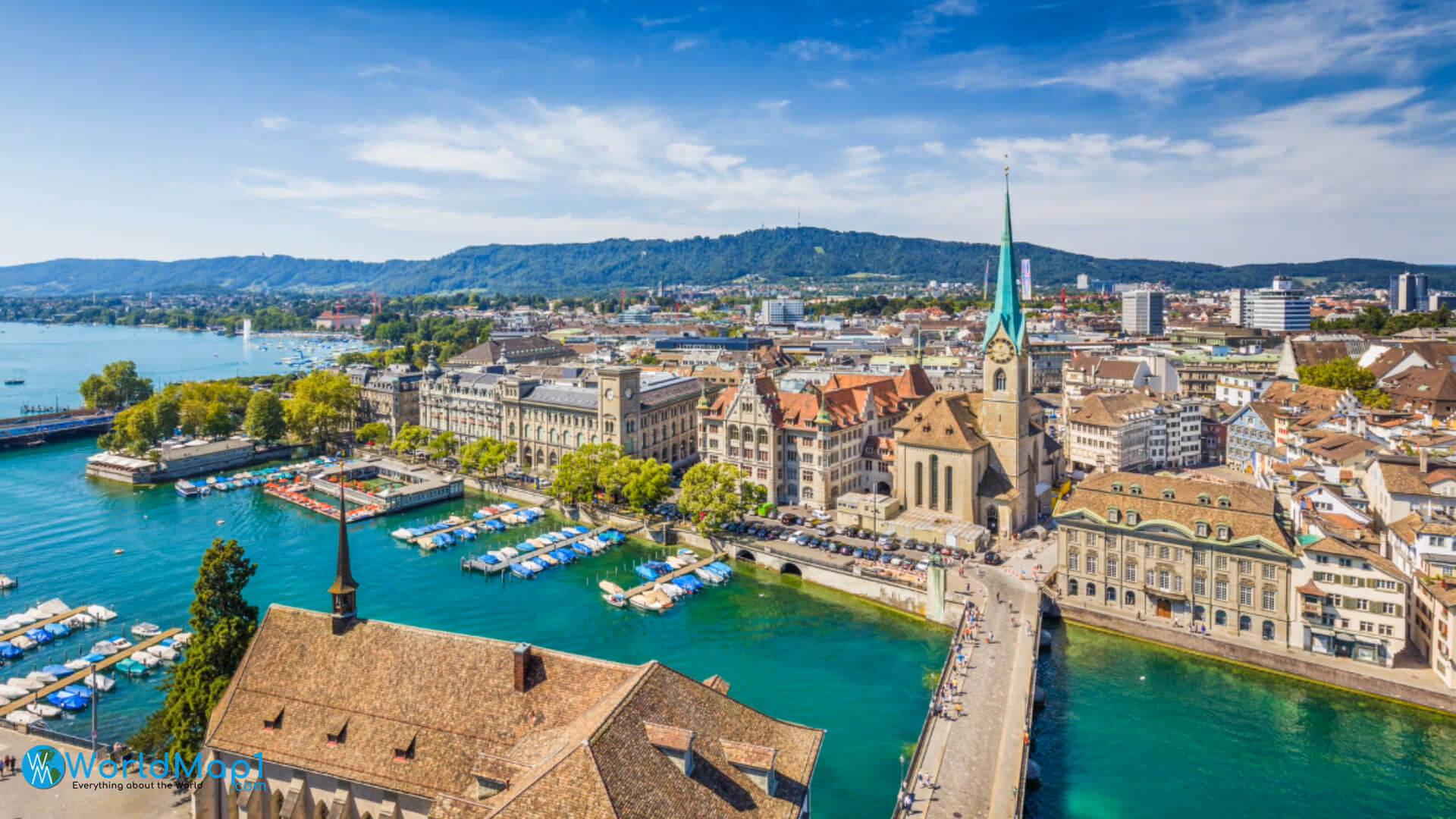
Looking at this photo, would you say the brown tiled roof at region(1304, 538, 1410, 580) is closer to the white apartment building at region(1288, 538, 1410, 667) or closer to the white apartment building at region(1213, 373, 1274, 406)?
the white apartment building at region(1288, 538, 1410, 667)

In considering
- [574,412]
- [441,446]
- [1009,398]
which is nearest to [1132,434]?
[1009,398]

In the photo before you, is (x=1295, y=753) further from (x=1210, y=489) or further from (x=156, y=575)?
(x=156, y=575)

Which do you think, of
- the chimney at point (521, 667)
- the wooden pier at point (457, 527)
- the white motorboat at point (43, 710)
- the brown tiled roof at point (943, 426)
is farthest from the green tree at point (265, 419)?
the chimney at point (521, 667)

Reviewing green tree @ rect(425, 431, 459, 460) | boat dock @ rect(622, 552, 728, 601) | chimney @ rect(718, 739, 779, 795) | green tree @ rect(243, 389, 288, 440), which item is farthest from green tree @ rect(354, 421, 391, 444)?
chimney @ rect(718, 739, 779, 795)

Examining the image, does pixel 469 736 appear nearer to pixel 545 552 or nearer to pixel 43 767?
pixel 43 767

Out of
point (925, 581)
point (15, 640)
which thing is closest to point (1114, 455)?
point (925, 581)

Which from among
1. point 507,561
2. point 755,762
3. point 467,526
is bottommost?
point 507,561
